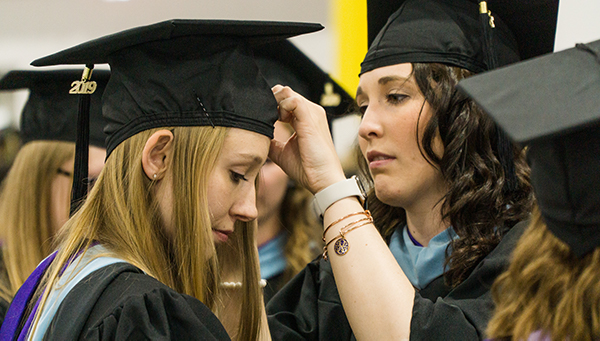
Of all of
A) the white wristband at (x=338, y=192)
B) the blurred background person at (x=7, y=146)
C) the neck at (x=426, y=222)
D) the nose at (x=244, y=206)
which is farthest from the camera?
the blurred background person at (x=7, y=146)

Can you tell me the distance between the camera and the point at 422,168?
5.09 feet

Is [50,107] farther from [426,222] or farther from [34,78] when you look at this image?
[426,222]

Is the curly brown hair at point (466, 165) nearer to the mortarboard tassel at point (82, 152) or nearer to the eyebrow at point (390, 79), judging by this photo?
the eyebrow at point (390, 79)

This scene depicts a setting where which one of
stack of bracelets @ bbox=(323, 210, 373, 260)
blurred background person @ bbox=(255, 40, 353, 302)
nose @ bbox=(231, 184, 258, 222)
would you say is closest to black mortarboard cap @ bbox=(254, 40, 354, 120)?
blurred background person @ bbox=(255, 40, 353, 302)

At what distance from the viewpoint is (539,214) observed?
84 cm

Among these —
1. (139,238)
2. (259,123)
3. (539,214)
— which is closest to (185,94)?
(259,123)

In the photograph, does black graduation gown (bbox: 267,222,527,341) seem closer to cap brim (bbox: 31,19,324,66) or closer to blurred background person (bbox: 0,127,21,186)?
cap brim (bbox: 31,19,324,66)

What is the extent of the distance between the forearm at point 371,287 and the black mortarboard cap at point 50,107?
1.38 metres

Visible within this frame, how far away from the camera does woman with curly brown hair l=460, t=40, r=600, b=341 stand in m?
0.72

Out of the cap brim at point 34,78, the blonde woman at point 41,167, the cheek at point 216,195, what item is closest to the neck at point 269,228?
the blonde woman at point 41,167

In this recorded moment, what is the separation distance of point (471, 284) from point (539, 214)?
1.90 feet

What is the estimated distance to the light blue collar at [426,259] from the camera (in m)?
1.53

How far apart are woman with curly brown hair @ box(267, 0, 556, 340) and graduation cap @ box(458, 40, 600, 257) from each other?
2.04ft

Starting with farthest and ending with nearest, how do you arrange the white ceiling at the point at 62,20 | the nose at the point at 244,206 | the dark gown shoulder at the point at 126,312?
1. the white ceiling at the point at 62,20
2. the nose at the point at 244,206
3. the dark gown shoulder at the point at 126,312
